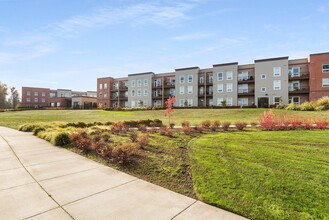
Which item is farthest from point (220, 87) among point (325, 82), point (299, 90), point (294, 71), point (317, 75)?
point (325, 82)

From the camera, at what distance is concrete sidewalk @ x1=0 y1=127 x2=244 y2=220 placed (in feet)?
11.0

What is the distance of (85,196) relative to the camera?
13.1 feet

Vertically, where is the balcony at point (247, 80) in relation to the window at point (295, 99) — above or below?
above

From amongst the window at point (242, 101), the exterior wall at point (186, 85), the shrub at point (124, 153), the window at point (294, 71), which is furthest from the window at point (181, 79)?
the shrub at point (124, 153)

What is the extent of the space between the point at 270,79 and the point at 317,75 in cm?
705

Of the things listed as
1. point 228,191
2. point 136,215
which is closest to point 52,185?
point 136,215

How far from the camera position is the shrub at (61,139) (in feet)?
29.9

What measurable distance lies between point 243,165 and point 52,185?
485cm

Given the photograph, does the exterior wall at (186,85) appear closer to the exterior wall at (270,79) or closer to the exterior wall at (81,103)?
the exterior wall at (270,79)

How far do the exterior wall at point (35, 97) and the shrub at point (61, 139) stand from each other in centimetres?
7801

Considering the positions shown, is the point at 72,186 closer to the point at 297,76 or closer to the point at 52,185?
the point at 52,185

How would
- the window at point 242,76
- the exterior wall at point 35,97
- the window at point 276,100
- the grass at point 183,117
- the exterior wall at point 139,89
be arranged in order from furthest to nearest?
the exterior wall at point 35,97 < the exterior wall at point 139,89 < the window at point 242,76 < the window at point 276,100 < the grass at point 183,117

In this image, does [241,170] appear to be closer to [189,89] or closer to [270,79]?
[270,79]

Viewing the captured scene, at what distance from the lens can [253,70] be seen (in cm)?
3956
